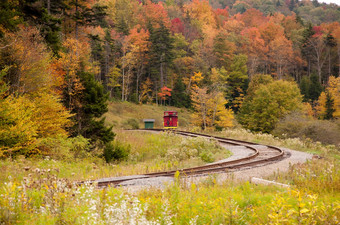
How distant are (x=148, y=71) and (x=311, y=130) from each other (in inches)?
1538

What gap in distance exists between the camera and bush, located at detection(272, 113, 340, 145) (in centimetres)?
2656

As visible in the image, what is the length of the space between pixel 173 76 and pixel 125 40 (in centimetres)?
1567

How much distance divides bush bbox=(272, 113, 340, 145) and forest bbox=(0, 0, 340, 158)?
0.37 ft

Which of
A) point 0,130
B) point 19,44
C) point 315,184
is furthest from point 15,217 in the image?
point 19,44

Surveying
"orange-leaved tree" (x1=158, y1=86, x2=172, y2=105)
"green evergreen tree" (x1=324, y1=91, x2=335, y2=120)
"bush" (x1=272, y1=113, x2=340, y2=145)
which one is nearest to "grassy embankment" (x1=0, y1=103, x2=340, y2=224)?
"bush" (x1=272, y1=113, x2=340, y2=145)

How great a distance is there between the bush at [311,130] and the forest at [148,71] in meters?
0.11

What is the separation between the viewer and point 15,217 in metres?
3.87

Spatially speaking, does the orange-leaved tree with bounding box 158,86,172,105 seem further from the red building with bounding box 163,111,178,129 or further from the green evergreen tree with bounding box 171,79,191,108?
the red building with bounding box 163,111,178,129

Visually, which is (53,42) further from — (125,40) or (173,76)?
(173,76)

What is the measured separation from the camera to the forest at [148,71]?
13.8 m

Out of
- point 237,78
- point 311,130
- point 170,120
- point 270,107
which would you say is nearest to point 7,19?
point 170,120

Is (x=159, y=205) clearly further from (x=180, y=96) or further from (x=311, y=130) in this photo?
(x=180, y=96)

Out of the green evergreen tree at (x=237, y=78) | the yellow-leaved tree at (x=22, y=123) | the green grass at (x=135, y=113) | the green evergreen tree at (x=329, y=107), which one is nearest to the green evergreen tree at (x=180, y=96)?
the green grass at (x=135, y=113)

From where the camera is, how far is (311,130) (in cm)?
2839
